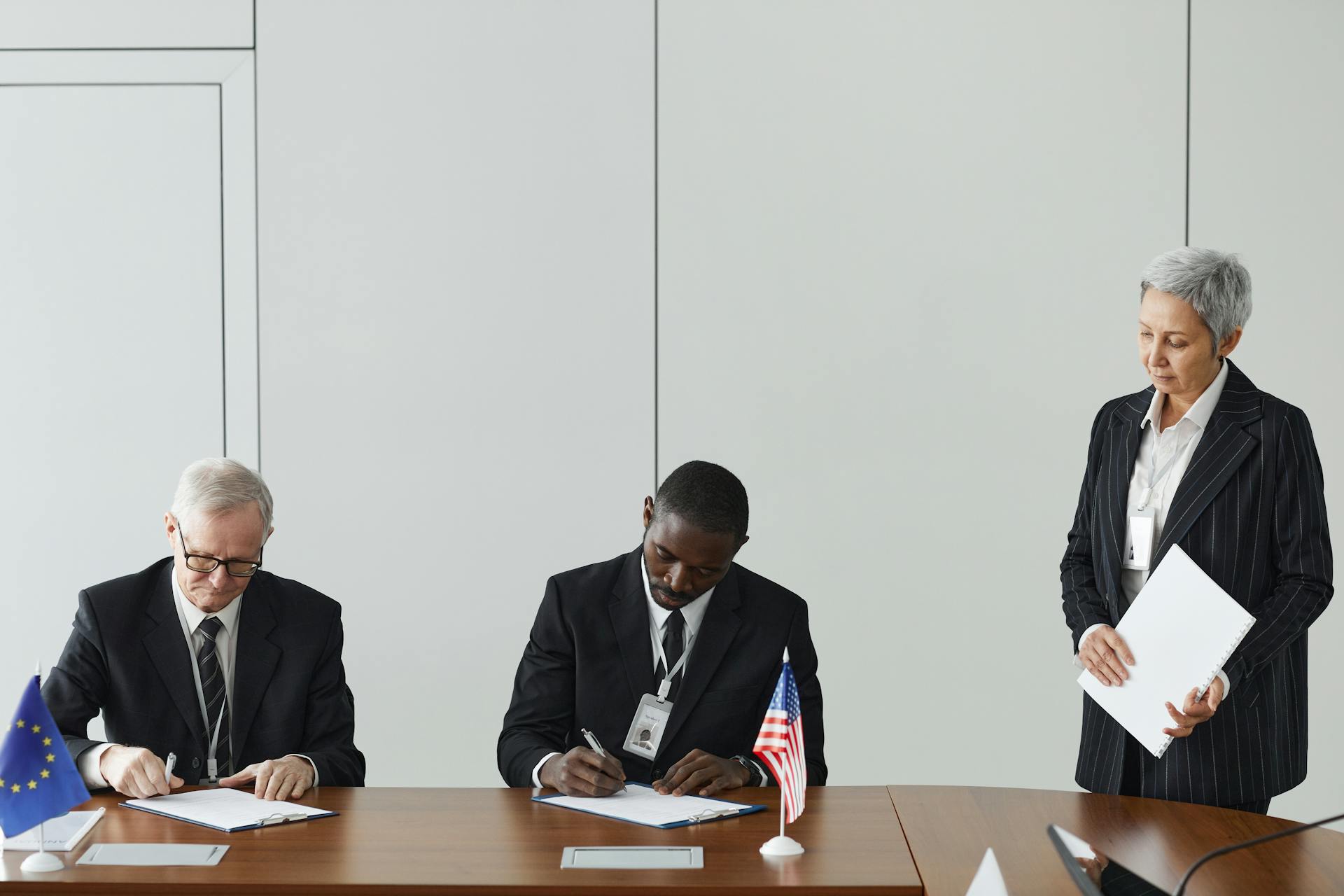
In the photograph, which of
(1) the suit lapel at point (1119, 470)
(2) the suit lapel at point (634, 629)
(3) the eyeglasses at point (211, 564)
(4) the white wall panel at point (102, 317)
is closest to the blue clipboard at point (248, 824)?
(3) the eyeglasses at point (211, 564)

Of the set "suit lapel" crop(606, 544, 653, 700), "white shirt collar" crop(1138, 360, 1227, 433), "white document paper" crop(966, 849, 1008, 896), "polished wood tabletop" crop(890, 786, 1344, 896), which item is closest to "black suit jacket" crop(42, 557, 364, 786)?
"suit lapel" crop(606, 544, 653, 700)

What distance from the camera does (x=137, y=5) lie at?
14.2ft

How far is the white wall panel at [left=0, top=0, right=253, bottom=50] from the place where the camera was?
14.2ft

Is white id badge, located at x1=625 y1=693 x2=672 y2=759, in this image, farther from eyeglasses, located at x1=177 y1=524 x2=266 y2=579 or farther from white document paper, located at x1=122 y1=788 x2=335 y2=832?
eyeglasses, located at x1=177 y1=524 x2=266 y2=579

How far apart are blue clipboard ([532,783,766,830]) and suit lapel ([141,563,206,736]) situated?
0.79 m

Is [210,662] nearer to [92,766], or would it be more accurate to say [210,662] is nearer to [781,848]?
[92,766]

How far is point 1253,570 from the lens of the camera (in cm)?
252

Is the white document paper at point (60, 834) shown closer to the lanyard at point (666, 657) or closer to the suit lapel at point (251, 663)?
the suit lapel at point (251, 663)

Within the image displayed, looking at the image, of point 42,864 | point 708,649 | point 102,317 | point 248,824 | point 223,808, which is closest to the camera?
point 42,864

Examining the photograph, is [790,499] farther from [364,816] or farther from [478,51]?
[364,816]

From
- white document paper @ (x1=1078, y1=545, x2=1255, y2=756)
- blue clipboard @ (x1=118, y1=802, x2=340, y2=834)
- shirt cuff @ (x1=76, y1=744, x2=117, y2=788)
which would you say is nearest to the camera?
blue clipboard @ (x1=118, y1=802, x2=340, y2=834)

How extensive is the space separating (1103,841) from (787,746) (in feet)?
1.80

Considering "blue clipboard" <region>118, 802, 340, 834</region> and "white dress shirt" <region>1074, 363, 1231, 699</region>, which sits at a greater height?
"white dress shirt" <region>1074, 363, 1231, 699</region>

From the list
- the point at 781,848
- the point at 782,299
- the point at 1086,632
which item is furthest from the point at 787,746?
the point at 782,299
